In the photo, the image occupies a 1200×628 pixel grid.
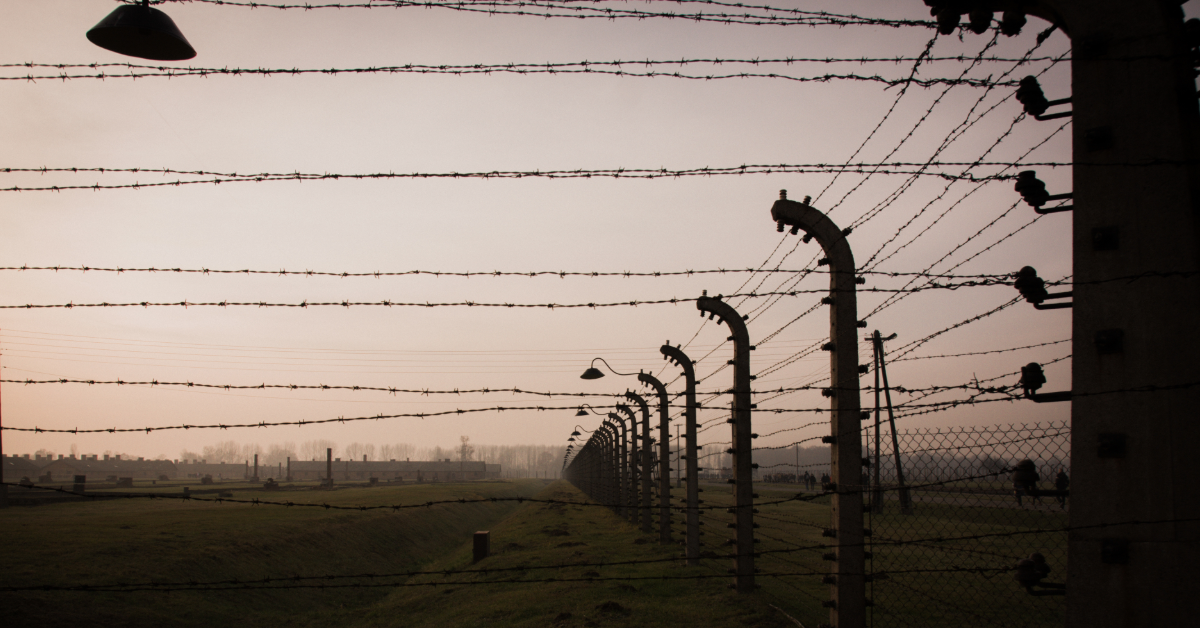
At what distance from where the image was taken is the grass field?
35.9ft

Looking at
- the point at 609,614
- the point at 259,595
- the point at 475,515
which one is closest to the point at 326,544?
the point at 259,595

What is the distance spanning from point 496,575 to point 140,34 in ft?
48.9

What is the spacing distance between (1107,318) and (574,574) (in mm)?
13315

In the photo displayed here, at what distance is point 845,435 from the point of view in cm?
690

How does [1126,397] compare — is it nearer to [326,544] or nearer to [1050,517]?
[1050,517]

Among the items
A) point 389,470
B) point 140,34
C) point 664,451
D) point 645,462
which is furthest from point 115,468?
point 140,34

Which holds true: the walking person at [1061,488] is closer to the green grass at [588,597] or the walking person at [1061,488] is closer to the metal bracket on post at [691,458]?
the green grass at [588,597]

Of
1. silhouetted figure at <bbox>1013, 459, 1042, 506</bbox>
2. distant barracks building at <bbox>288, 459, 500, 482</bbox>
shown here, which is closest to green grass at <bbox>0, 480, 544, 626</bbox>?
silhouetted figure at <bbox>1013, 459, 1042, 506</bbox>

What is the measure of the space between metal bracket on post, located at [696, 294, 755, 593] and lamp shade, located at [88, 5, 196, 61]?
7476mm

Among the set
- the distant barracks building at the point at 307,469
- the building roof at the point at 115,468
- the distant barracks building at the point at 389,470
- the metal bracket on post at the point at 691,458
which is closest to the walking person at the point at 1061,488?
the metal bracket on post at the point at 691,458

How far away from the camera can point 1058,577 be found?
14156 mm


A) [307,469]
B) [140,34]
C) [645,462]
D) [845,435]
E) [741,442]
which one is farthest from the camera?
[307,469]

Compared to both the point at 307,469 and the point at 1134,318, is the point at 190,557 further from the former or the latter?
the point at 307,469

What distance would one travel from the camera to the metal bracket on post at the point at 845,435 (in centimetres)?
667
